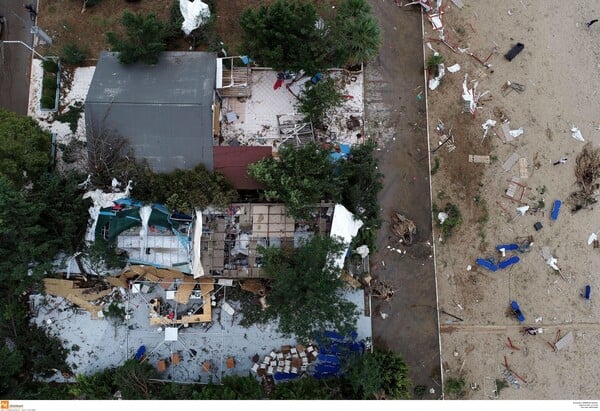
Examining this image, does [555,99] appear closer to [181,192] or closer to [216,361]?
[181,192]

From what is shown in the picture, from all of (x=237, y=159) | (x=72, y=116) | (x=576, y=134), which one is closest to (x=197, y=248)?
(x=237, y=159)

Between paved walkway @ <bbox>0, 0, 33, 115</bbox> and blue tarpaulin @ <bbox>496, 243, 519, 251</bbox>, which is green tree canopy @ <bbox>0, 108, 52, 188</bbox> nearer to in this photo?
paved walkway @ <bbox>0, 0, 33, 115</bbox>

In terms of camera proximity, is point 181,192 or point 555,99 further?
point 555,99

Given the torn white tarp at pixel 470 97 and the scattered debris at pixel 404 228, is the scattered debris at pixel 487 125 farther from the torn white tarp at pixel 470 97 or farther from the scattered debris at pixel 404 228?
the scattered debris at pixel 404 228

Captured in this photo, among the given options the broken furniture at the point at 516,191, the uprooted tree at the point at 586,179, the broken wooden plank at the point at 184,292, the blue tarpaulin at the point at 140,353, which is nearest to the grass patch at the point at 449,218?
the broken furniture at the point at 516,191

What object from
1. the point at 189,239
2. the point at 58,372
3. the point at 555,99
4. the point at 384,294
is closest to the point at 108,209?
the point at 189,239

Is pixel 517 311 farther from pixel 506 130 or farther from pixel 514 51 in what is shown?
pixel 514 51
